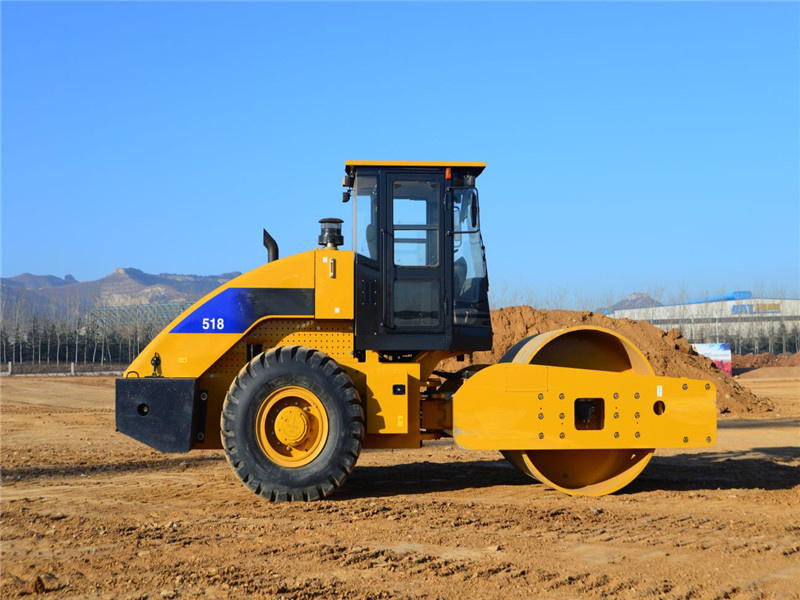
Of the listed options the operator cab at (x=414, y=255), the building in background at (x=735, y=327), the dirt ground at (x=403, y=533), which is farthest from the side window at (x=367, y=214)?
the building in background at (x=735, y=327)

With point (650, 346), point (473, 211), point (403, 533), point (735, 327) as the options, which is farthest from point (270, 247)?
point (735, 327)

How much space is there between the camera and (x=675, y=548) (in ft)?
19.7

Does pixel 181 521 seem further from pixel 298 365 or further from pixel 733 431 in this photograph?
pixel 733 431

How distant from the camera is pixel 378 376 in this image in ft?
26.3

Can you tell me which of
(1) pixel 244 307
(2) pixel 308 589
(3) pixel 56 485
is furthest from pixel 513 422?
(3) pixel 56 485

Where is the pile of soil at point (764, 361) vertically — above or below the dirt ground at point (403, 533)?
above

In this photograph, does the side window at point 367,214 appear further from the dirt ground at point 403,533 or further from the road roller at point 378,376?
the dirt ground at point 403,533

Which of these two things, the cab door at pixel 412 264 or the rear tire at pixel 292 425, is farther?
the cab door at pixel 412 264

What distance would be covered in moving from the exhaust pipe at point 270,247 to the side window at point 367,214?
3.29ft

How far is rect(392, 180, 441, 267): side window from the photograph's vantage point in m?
8.10

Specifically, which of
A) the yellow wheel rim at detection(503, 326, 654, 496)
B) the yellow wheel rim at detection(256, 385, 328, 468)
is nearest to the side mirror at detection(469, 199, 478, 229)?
the yellow wheel rim at detection(503, 326, 654, 496)

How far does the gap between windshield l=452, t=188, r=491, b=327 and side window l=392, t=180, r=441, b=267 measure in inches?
8.3

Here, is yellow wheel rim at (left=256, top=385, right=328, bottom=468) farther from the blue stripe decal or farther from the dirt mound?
the dirt mound

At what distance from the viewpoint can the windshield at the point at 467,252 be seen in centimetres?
821
